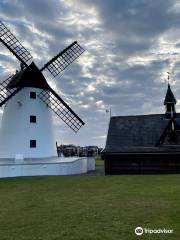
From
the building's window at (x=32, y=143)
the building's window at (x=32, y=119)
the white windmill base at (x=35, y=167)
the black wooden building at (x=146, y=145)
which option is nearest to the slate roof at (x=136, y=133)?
the black wooden building at (x=146, y=145)

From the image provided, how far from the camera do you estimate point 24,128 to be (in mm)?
31453

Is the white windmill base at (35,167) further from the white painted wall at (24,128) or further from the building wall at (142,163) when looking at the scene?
the building wall at (142,163)

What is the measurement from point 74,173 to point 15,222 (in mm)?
20954

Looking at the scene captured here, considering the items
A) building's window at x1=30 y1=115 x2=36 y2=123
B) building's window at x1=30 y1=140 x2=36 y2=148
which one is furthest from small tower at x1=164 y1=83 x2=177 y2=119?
building's window at x1=30 y1=140 x2=36 y2=148

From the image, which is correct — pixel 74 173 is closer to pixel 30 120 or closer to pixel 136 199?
pixel 30 120

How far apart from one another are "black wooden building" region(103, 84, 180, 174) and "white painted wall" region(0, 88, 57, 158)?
243 inches

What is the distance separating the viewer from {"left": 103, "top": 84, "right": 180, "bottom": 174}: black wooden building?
30047 mm

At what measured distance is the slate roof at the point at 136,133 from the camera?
3073 cm

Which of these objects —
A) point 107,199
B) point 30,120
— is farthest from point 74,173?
point 107,199

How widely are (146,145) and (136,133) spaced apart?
1.99 m

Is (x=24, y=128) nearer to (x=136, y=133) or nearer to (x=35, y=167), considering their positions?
(x=35, y=167)

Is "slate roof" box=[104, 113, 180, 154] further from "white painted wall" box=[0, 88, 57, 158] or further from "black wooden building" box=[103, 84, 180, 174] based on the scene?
"white painted wall" box=[0, 88, 57, 158]

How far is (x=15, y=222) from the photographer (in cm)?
1092

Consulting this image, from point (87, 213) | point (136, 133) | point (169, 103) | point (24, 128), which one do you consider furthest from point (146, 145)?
point (87, 213)
